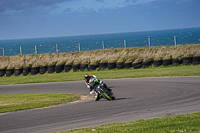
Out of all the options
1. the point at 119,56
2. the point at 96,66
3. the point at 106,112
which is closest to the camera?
the point at 106,112

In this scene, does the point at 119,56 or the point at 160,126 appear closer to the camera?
the point at 160,126

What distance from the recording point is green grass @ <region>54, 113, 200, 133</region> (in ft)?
25.2

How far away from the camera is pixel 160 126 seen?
26.8ft

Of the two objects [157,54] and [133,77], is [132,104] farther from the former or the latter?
[157,54]

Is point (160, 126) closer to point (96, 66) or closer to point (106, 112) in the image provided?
point (106, 112)

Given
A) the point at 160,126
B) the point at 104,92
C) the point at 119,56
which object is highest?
the point at 119,56

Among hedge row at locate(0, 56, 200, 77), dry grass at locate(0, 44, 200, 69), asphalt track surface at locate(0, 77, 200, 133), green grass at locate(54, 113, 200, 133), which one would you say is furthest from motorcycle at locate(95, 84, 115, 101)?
dry grass at locate(0, 44, 200, 69)

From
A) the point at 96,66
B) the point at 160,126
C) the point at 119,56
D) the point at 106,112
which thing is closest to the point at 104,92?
the point at 106,112

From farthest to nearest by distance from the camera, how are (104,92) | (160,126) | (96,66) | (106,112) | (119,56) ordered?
(119,56) < (96,66) < (104,92) < (106,112) < (160,126)

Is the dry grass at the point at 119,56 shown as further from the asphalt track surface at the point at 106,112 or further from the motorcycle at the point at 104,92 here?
the motorcycle at the point at 104,92

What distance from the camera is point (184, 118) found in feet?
29.6

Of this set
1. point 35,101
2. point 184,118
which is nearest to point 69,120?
point 184,118

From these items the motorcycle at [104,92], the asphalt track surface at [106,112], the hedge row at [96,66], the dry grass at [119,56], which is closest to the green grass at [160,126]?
the asphalt track surface at [106,112]

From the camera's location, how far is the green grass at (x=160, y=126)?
7668mm
